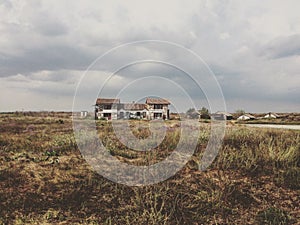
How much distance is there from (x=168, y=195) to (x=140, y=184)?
2.88 feet

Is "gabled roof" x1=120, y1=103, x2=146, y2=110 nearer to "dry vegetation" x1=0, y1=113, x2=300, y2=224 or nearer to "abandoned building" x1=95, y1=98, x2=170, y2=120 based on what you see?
Result: "abandoned building" x1=95, y1=98, x2=170, y2=120

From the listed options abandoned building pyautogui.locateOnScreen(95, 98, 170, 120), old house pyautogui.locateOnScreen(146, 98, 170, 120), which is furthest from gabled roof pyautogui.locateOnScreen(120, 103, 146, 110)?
old house pyautogui.locateOnScreen(146, 98, 170, 120)

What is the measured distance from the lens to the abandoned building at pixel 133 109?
43.2 metres

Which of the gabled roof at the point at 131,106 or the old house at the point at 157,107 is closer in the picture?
the gabled roof at the point at 131,106

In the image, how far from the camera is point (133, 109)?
144 feet

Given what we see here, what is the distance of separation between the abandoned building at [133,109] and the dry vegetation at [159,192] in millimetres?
32827

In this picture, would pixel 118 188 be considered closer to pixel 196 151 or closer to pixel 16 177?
pixel 16 177

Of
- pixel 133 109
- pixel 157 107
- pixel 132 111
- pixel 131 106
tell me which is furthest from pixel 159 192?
pixel 157 107

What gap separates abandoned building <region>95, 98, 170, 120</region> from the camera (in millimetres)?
43188

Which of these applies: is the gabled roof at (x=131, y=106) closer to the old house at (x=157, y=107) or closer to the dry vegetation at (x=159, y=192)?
the old house at (x=157, y=107)

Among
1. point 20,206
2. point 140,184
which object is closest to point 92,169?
point 140,184

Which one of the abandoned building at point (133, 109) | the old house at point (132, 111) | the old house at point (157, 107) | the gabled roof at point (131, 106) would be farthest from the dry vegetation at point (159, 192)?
the old house at point (157, 107)

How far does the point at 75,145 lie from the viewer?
34.7 ft

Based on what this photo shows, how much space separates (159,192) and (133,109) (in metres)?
37.5
